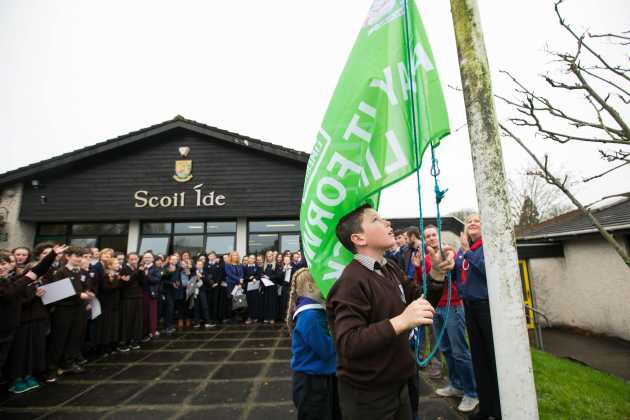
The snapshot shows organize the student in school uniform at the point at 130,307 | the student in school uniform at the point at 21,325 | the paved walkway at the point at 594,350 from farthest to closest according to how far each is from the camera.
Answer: the paved walkway at the point at 594,350 < the student in school uniform at the point at 130,307 < the student in school uniform at the point at 21,325

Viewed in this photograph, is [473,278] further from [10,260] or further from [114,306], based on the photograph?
[114,306]

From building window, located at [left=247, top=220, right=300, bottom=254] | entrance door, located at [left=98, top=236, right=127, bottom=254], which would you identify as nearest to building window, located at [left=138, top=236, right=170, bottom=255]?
entrance door, located at [left=98, top=236, right=127, bottom=254]

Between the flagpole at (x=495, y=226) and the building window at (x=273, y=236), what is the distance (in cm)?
1116

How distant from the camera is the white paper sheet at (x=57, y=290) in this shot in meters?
4.94

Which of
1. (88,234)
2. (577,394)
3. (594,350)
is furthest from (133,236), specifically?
(594,350)

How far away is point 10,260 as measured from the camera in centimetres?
448

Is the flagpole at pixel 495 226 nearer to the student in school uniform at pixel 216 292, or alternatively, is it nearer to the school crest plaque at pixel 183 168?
the student in school uniform at pixel 216 292

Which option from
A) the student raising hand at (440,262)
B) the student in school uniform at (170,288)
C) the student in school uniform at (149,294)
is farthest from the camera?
the student in school uniform at (170,288)

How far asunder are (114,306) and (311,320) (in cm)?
624

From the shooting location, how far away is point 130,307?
7070mm

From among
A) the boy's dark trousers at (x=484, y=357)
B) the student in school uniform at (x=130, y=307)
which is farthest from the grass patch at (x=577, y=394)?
the student in school uniform at (x=130, y=307)

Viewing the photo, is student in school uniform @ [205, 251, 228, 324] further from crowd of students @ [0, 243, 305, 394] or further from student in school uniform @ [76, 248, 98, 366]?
student in school uniform @ [76, 248, 98, 366]

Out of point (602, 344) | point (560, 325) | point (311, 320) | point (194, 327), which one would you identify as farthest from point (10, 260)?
point (560, 325)

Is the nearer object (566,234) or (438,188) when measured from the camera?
(438,188)
